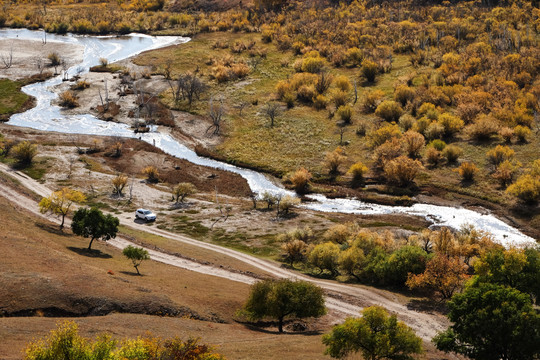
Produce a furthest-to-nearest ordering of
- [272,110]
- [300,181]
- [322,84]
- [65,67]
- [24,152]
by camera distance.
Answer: [65,67] → [322,84] → [272,110] → [24,152] → [300,181]

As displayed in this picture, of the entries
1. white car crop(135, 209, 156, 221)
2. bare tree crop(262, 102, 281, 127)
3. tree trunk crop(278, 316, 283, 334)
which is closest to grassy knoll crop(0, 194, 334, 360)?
tree trunk crop(278, 316, 283, 334)

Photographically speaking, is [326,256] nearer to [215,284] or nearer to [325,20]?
[215,284]

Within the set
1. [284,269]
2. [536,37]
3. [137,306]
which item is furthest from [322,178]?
[536,37]

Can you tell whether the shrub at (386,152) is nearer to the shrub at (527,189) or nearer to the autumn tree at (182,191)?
the shrub at (527,189)

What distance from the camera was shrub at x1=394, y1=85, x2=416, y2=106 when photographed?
117 m

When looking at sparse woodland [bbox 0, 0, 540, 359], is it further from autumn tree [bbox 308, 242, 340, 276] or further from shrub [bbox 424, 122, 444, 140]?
shrub [bbox 424, 122, 444, 140]

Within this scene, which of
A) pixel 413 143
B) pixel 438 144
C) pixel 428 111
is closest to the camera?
pixel 413 143

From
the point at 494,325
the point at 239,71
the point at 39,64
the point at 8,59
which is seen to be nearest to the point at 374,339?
→ the point at 494,325

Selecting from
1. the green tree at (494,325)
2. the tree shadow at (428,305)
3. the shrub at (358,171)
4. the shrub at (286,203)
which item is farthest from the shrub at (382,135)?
the green tree at (494,325)

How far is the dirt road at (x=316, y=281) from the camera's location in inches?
2069

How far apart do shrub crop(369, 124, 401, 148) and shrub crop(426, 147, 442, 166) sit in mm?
7907

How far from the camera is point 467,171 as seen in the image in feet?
293

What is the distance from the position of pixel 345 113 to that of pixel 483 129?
27.5m

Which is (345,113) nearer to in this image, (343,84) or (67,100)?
(343,84)
